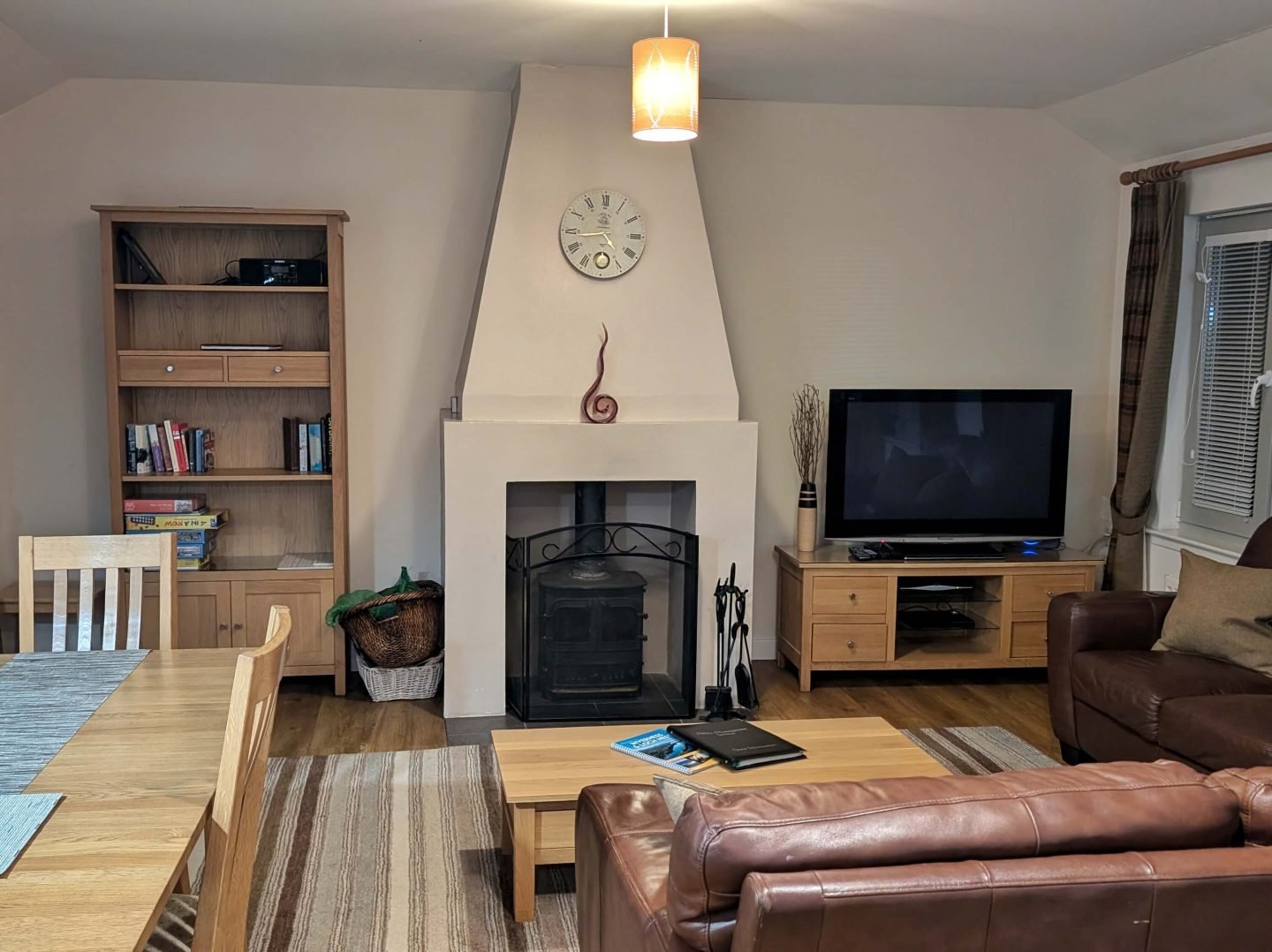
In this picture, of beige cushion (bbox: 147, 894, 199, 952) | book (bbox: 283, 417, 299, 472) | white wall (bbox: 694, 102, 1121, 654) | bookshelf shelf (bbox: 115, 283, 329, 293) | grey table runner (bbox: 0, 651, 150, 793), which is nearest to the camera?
beige cushion (bbox: 147, 894, 199, 952)

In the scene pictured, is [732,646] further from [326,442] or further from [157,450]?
[157,450]

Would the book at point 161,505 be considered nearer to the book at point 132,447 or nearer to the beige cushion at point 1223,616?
the book at point 132,447

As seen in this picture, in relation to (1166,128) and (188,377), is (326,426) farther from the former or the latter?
(1166,128)

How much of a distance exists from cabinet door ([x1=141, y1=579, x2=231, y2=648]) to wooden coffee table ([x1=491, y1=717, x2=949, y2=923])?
1856 millimetres

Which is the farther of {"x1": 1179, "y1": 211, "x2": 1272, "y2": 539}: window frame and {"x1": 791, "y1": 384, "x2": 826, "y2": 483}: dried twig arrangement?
{"x1": 791, "y1": 384, "x2": 826, "y2": 483}: dried twig arrangement

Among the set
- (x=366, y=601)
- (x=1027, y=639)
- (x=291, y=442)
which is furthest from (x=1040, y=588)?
(x=291, y=442)

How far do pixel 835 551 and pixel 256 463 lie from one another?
2.46 m

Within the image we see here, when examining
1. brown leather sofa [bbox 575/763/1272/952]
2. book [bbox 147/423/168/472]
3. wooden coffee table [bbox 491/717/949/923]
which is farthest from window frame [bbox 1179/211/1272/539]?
book [bbox 147/423/168/472]

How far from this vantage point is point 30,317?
4.79 m

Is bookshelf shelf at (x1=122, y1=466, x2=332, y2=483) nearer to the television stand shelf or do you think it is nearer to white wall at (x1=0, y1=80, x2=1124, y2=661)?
white wall at (x1=0, y1=80, x2=1124, y2=661)

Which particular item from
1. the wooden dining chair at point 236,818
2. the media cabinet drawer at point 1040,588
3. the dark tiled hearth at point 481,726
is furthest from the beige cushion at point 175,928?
the media cabinet drawer at point 1040,588

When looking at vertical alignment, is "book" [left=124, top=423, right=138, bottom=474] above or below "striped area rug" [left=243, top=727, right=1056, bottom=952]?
→ above

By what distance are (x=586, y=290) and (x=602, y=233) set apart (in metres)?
0.22

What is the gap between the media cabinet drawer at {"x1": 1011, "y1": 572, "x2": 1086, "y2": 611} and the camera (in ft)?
16.5
